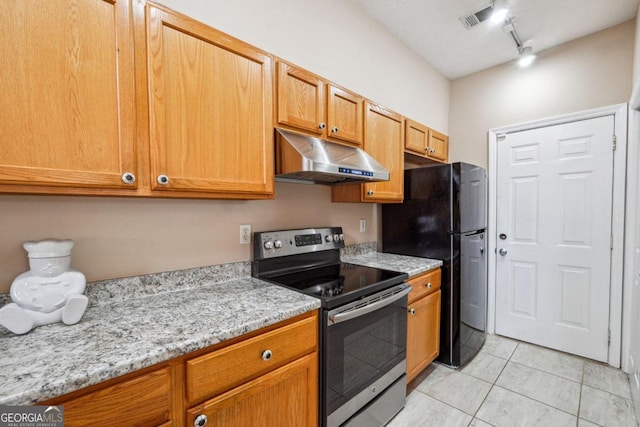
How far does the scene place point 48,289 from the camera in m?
0.97

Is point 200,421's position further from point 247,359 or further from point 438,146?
point 438,146

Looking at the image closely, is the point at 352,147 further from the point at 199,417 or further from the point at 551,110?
the point at 551,110

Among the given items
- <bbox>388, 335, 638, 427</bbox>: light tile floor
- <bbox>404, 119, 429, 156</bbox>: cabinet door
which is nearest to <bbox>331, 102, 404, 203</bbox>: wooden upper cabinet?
<bbox>404, 119, 429, 156</bbox>: cabinet door

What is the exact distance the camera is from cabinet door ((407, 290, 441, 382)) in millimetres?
1936

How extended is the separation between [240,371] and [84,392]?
1.45ft

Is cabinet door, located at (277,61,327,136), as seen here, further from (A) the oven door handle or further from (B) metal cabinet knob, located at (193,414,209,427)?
(B) metal cabinet knob, located at (193,414,209,427)

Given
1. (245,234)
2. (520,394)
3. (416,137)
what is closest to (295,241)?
(245,234)

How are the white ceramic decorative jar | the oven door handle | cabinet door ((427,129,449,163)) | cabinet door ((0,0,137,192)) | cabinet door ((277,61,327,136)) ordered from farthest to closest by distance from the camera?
cabinet door ((427,129,449,163)) < cabinet door ((277,61,327,136)) < the oven door handle < the white ceramic decorative jar < cabinet door ((0,0,137,192))

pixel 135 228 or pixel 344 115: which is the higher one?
pixel 344 115

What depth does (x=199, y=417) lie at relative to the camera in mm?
897

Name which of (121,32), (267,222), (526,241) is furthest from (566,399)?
(121,32)

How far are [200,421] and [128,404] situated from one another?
24 centimetres

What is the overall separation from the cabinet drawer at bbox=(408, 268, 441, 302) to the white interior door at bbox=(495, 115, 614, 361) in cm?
117

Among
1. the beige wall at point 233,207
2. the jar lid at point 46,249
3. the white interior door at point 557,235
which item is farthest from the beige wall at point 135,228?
the white interior door at point 557,235
